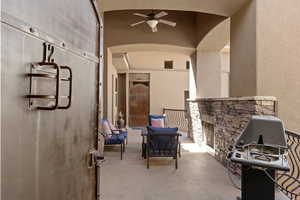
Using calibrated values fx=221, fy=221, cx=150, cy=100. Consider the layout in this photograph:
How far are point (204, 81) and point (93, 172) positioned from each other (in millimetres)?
5900

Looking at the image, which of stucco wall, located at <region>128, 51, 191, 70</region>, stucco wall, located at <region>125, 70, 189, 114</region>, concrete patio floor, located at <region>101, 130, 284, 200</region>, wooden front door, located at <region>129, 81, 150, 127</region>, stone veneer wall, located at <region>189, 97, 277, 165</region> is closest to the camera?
concrete patio floor, located at <region>101, 130, 284, 200</region>

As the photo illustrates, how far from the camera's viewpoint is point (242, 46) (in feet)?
12.8

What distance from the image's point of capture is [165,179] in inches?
146

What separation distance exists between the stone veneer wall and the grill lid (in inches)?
51.9

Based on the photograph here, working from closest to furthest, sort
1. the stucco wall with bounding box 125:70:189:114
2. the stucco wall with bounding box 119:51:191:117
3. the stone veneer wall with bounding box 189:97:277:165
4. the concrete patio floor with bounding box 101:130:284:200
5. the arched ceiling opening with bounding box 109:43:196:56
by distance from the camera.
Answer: the concrete patio floor with bounding box 101:130:284:200
the stone veneer wall with bounding box 189:97:277:165
the arched ceiling opening with bounding box 109:43:196:56
the stucco wall with bounding box 119:51:191:117
the stucco wall with bounding box 125:70:189:114

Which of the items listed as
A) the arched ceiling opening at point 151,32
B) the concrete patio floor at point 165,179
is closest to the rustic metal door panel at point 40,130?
the concrete patio floor at point 165,179

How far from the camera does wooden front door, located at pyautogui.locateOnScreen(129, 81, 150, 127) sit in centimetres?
1145

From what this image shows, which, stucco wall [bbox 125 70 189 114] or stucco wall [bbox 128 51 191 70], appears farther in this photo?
stucco wall [bbox 125 70 189 114]

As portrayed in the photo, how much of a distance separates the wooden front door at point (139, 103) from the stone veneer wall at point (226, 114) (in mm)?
4818

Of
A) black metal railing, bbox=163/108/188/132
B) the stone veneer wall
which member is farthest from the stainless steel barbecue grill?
black metal railing, bbox=163/108/188/132

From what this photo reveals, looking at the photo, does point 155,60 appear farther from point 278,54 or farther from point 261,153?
point 261,153

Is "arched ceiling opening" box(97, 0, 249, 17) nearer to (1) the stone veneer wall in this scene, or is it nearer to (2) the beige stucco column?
(2) the beige stucco column

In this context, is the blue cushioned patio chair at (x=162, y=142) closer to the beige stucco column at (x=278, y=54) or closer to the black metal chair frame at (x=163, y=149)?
the black metal chair frame at (x=163, y=149)

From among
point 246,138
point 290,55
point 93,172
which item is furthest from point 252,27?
point 93,172
